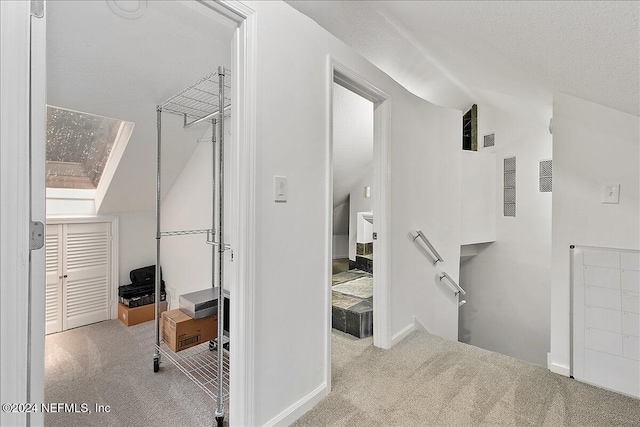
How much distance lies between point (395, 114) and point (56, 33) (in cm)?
220

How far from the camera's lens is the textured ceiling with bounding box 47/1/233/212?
1744 millimetres

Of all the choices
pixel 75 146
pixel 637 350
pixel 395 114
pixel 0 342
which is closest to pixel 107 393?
pixel 0 342

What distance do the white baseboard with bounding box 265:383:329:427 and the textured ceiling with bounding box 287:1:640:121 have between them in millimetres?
2031

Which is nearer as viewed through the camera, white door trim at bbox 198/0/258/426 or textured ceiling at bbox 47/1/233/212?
white door trim at bbox 198/0/258/426

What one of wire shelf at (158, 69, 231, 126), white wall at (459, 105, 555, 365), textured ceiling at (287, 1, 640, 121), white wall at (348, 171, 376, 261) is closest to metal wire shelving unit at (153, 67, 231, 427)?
wire shelf at (158, 69, 231, 126)

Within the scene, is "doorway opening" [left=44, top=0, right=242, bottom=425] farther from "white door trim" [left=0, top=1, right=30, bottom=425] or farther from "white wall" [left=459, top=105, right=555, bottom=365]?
"white wall" [left=459, top=105, right=555, bottom=365]

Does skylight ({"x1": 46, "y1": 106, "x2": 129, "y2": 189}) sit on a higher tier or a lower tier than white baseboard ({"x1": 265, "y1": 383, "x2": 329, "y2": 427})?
higher

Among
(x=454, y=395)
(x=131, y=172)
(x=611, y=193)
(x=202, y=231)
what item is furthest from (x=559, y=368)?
(x=131, y=172)

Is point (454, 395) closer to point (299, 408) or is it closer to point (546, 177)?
point (299, 408)

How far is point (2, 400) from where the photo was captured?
831 millimetres

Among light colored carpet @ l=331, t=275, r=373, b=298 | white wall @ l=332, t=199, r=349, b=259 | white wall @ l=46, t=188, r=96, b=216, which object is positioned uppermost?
white wall @ l=46, t=188, r=96, b=216

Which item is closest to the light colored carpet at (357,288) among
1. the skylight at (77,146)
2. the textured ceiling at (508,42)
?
the textured ceiling at (508,42)

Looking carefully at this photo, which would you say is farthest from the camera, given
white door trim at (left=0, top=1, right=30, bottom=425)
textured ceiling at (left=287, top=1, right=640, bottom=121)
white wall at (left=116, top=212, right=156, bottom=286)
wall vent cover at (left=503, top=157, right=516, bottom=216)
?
wall vent cover at (left=503, top=157, right=516, bottom=216)

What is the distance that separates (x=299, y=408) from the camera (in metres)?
1.59
